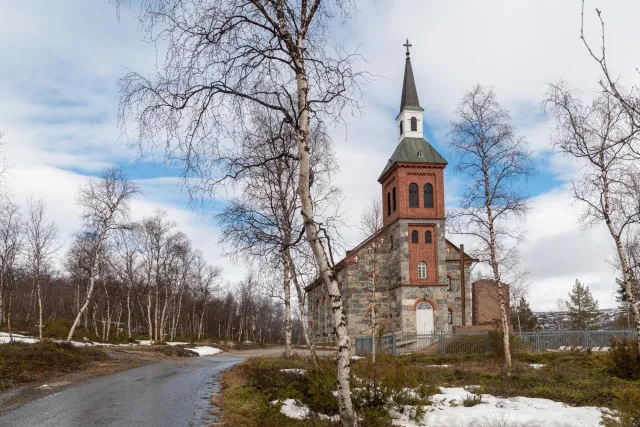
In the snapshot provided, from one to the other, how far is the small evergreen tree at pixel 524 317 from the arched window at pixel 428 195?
77.4 ft

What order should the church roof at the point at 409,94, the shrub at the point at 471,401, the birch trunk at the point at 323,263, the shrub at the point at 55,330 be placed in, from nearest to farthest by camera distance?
the birch trunk at the point at 323,263, the shrub at the point at 471,401, the shrub at the point at 55,330, the church roof at the point at 409,94

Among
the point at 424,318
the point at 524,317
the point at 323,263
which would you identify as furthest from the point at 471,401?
the point at 524,317

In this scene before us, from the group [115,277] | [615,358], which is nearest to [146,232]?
[115,277]

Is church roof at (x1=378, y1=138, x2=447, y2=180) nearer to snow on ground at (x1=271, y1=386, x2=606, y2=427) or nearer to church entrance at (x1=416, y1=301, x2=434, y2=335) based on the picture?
church entrance at (x1=416, y1=301, x2=434, y2=335)

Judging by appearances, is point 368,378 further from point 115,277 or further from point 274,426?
point 115,277

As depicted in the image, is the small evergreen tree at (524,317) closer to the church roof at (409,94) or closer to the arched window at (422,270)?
the arched window at (422,270)

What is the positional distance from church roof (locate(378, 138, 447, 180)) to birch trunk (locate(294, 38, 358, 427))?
3265 centimetres

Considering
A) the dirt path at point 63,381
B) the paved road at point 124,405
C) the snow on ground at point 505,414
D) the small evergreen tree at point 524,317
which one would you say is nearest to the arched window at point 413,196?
the dirt path at point 63,381

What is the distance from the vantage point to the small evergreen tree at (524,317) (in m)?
57.8

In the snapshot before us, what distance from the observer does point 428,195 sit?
40.2 m

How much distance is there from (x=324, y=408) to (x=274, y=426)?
4.61ft

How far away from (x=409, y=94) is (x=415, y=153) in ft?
18.6

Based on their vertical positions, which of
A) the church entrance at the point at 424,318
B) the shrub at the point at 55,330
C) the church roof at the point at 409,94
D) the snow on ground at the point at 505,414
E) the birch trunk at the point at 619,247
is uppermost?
the church roof at the point at 409,94

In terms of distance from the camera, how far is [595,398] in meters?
12.3
